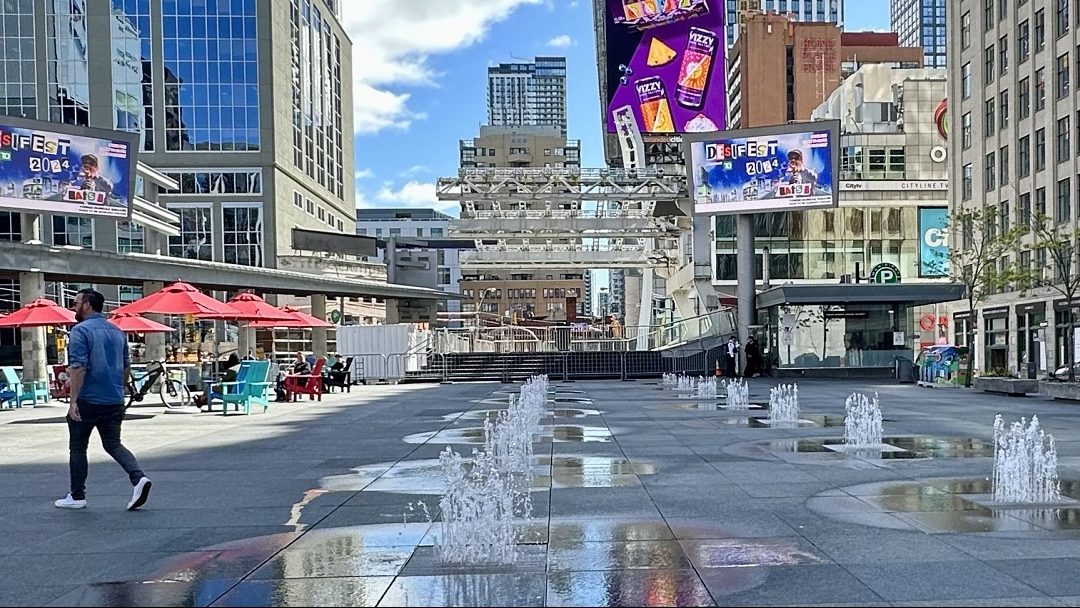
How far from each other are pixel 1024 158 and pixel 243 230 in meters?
59.3

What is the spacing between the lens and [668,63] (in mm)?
69875

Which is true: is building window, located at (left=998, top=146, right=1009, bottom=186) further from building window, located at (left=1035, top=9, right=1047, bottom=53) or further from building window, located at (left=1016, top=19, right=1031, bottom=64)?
building window, located at (left=1035, top=9, right=1047, bottom=53)

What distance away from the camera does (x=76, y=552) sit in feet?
25.8

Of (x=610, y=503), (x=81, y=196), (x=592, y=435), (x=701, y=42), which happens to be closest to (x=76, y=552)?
(x=610, y=503)

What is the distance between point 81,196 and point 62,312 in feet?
29.5

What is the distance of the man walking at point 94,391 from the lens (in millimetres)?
9477

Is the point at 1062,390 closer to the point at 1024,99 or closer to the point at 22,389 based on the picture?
→ the point at 22,389

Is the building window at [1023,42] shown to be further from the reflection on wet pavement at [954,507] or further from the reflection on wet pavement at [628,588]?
the reflection on wet pavement at [628,588]

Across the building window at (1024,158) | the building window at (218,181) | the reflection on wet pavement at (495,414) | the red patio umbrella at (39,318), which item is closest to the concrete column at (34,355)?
the red patio umbrella at (39,318)

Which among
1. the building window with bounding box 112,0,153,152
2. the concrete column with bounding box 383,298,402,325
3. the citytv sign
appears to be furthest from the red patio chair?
the building window with bounding box 112,0,153,152

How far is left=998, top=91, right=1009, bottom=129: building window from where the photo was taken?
190 ft

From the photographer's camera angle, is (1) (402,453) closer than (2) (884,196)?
Yes

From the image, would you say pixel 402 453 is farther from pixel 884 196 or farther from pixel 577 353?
pixel 884 196

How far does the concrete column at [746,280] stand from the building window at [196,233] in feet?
178
